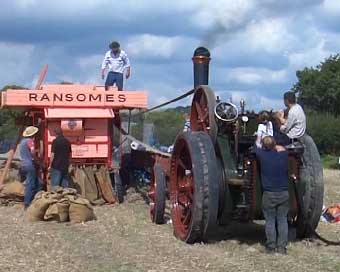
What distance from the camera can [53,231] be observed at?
11680mm

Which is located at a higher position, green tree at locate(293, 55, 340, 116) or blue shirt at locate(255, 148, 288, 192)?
green tree at locate(293, 55, 340, 116)

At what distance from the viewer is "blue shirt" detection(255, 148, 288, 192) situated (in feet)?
31.2

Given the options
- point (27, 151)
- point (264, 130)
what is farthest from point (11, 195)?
point (264, 130)

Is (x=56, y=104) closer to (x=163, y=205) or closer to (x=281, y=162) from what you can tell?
(x=163, y=205)

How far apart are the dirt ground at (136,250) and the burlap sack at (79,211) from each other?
0.65 ft

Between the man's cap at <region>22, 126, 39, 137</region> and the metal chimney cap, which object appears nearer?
the metal chimney cap

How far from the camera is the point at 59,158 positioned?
1454cm

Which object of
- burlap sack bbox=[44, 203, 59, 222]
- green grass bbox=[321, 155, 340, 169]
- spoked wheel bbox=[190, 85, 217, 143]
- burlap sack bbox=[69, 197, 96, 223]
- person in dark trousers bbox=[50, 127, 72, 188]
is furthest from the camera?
green grass bbox=[321, 155, 340, 169]

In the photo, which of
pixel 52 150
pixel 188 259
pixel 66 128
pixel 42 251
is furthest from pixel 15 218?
pixel 188 259

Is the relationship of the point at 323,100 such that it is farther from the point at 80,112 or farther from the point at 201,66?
the point at 201,66

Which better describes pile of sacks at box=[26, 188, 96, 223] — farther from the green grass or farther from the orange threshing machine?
the green grass

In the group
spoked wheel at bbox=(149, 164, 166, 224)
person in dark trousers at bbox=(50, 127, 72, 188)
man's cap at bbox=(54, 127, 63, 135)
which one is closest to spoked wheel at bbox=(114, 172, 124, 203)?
person in dark trousers at bbox=(50, 127, 72, 188)

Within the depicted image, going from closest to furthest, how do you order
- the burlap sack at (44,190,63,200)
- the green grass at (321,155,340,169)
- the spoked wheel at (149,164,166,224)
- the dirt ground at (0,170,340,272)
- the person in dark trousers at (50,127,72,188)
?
the dirt ground at (0,170,340,272) < the spoked wheel at (149,164,166,224) < the burlap sack at (44,190,63,200) < the person in dark trousers at (50,127,72,188) < the green grass at (321,155,340,169)

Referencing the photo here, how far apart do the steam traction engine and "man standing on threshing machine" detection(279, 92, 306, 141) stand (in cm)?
15
